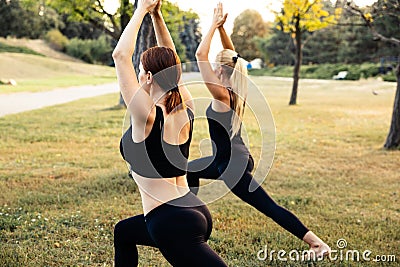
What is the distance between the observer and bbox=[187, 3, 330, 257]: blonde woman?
3596mm

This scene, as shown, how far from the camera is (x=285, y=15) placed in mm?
18922

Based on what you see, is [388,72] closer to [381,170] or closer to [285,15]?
[285,15]

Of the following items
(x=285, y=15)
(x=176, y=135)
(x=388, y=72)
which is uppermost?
(x=285, y=15)

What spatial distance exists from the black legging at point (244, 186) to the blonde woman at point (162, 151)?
1057 mm

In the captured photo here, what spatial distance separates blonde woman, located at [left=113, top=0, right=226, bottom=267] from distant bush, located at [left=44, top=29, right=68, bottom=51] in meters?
68.3

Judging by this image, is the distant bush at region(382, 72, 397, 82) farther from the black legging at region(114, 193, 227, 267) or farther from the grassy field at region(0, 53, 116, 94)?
the black legging at region(114, 193, 227, 267)

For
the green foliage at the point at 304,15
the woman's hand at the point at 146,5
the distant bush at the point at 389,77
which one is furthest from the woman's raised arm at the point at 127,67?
the distant bush at the point at 389,77

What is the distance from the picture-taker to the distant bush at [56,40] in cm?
6706

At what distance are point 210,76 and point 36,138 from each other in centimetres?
751

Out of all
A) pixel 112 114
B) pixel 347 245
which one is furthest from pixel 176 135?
pixel 112 114

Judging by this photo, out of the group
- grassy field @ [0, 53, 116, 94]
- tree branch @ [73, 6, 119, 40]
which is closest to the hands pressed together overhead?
tree branch @ [73, 6, 119, 40]

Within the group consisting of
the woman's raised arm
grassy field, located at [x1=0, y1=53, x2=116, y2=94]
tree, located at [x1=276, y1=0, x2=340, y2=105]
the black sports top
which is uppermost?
tree, located at [x1=276, y1=0, x2=340, y2=105]

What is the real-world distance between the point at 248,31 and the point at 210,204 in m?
71.7

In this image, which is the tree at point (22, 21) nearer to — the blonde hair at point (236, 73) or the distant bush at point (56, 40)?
the distant bush at point (56, 40)
